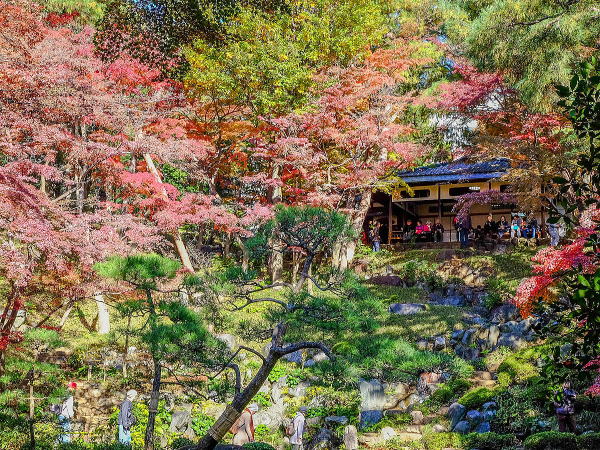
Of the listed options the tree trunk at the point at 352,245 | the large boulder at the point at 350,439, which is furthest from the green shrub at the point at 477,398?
the tree trunk at the point at 352,245

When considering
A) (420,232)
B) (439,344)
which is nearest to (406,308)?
(439,344)

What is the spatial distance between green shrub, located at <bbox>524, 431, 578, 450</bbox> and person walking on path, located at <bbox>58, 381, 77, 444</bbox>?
699cm

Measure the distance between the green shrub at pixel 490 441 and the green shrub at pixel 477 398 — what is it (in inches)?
41.4

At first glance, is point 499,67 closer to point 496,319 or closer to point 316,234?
point 496,319

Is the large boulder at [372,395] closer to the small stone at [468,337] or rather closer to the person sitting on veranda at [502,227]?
the small stone at [468,337]

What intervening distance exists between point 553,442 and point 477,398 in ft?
9.53

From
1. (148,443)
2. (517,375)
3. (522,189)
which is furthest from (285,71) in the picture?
(148,443)

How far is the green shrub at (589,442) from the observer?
6.42m

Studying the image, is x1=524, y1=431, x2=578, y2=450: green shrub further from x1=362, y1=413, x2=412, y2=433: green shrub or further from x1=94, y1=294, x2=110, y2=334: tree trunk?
x1=94, y1=294, x2=110, y2=334: tree trunk

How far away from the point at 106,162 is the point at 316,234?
8.42 m

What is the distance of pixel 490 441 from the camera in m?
8.16

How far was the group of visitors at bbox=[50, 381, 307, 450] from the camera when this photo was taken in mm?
8211

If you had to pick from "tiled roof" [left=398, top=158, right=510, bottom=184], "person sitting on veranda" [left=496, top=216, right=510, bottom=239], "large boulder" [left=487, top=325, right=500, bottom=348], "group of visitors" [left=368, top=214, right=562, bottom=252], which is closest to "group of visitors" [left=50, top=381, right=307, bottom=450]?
"large boulder" [left=487, top=325, right=500, bottom=348]

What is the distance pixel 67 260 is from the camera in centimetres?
1012
